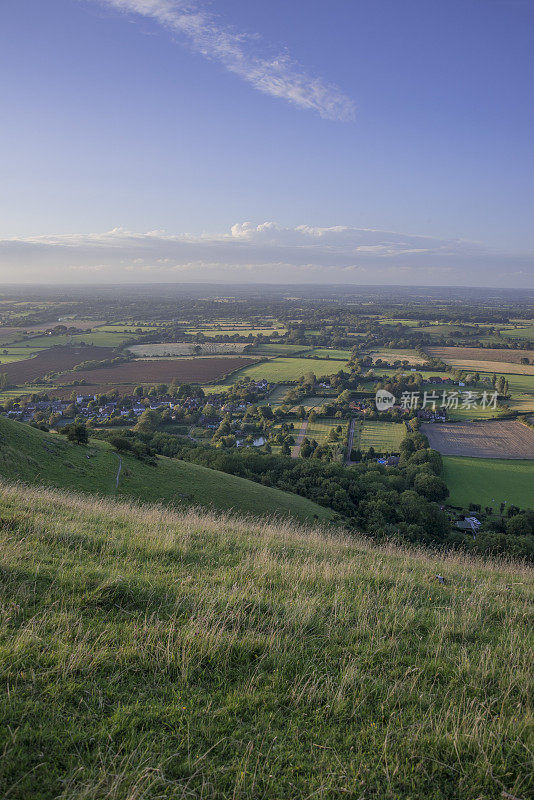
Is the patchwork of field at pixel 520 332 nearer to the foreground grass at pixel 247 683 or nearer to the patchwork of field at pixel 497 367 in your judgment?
the patchwork of field at pixel 497 367

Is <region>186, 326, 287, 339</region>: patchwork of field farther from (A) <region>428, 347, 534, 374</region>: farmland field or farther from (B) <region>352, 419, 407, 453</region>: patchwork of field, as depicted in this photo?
(B) <region>352, 419, 407, 453</region>: patchwork of field

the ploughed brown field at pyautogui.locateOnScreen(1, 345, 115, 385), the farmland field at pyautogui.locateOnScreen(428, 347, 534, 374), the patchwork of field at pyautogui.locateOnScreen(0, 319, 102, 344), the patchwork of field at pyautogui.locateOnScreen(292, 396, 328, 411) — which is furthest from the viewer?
the patchwork of field at pyautogui.locateOnScreen(0, 319, 102, 344)

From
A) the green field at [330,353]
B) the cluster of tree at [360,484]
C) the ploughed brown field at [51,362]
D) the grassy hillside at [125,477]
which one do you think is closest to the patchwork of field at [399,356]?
the green field at [330,353]

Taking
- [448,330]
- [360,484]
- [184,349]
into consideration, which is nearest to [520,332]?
[448,330]

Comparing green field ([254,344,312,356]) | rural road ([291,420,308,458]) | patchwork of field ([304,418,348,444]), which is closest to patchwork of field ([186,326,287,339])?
green field ([254,344,312,356])

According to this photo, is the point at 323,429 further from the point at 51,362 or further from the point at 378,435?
the point at 51,362

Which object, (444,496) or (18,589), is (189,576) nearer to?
(18,589)

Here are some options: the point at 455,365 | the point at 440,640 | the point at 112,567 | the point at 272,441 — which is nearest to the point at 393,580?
the point at 440,640
